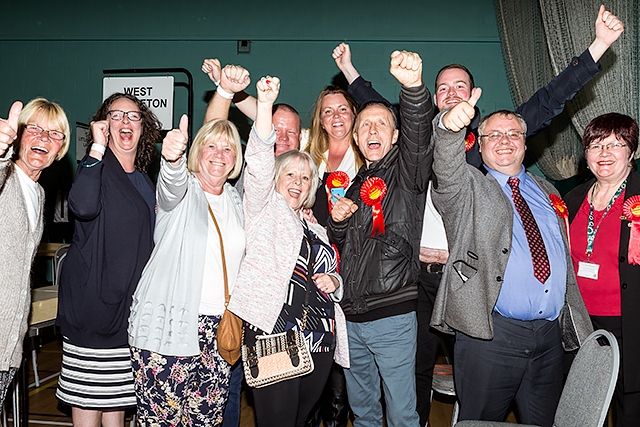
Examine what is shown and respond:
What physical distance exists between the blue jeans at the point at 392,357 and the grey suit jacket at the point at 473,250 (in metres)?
0.17

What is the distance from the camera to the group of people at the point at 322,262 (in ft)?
7.23

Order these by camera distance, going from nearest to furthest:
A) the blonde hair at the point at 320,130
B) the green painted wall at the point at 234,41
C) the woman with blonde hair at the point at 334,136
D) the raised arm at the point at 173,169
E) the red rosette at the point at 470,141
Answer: the raised arm at the point at 173,169 → the red rosette at the point at 470,141 → the woman with blonde hair at the point at 334,136 → the blonde hair at the point at 320,130 → the green painted wall at the point at 234,41

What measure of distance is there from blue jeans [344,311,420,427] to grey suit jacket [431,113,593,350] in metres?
0.17

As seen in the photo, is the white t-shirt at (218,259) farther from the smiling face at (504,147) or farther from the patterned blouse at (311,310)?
the smiling face at (504,147)

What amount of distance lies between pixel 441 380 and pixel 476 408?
0.79 meters

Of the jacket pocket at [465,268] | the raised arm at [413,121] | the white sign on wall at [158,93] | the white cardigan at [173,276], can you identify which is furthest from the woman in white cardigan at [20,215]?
the white sign on wall at [158,93]

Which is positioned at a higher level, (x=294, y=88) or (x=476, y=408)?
(x=294, y=88)

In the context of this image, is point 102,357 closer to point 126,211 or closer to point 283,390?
point 126,211

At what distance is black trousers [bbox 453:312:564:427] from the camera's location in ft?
7.32

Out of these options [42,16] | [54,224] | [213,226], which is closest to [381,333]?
[213,226]

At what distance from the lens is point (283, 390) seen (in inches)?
87.4

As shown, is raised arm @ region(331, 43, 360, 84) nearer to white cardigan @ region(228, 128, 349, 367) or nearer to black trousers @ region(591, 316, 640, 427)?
white cardigan @ region(228, 128, 349, 367)

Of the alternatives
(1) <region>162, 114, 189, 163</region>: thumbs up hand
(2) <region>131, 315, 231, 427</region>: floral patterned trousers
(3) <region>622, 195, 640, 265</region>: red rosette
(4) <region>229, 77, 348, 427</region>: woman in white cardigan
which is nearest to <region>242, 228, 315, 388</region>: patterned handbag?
(4) <region>229, 77, 348, 427</region>: woman in white cardigan

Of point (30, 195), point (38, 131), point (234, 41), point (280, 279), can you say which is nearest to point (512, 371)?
point (280, 279)
